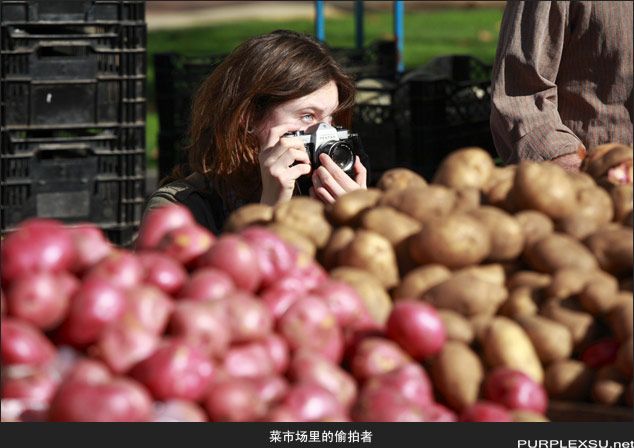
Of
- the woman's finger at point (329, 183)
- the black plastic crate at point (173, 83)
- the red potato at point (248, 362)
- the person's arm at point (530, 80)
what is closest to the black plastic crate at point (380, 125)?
the black plastic crate at point (173, 83)

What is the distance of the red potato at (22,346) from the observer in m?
1.44

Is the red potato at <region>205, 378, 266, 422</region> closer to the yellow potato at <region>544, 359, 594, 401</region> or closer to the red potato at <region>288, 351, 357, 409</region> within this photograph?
the red potato at <region>288, 351, 357, 409</region>

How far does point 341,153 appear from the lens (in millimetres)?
2664

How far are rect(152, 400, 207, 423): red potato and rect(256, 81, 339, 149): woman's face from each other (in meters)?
1.47

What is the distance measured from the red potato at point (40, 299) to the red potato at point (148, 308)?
0.28 ft

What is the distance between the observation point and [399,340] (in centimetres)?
159

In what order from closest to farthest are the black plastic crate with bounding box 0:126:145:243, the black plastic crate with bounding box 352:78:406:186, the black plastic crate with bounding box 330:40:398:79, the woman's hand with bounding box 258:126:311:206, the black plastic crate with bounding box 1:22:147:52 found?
the woman's hand with bounding box 258:126:311:206
the black plastic crate with bounding box 1:22:147:52
the black plastic crate with bounding box 0:126:145:243
the black plastic crate with bounding box 352:78:406:186
the black plastic crate with bounding box 330:40:398:79

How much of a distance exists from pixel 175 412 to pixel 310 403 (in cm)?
17

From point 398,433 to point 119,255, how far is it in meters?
0.45

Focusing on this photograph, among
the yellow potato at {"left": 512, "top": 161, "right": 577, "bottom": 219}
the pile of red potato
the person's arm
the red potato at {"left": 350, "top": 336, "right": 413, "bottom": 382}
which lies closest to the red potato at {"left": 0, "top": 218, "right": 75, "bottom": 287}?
the pile of red potato

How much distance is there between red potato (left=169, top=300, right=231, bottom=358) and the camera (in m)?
1.47

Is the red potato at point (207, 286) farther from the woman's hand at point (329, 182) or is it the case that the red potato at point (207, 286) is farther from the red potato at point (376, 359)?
the woman's hand at point (329, 182)

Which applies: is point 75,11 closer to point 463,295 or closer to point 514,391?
point 463,295

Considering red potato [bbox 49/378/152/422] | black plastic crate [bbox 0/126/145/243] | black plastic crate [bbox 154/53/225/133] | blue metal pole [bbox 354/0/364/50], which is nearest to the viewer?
red potato [bbox 49/378/152/422]
